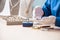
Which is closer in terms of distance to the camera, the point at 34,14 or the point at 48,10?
the point at 34,14

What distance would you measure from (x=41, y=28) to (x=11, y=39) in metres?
0.25

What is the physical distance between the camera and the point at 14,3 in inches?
45.9

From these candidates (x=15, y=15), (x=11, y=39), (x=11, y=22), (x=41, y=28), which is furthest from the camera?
(x=15, y=15)

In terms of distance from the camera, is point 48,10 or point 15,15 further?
point 48,10

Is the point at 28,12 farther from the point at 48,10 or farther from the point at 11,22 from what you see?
the point at 48,10

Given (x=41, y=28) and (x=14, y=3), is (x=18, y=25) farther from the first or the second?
(x=14, y=3)

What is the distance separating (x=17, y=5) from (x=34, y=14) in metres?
0.16

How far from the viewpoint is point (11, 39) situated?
0.62m

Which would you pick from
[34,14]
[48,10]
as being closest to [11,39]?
[34,14]

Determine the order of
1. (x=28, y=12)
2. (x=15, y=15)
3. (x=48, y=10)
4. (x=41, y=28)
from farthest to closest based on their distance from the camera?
(x=48, y=10) < (x=15, y=15) < (x=28, y=12) < (x=41, y=28)

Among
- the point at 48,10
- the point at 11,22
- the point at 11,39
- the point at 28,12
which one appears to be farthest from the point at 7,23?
the point at 48,10

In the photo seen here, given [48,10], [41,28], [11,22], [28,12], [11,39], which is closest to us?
[11,39]

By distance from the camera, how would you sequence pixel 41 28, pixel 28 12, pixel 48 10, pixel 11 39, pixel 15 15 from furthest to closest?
pixel 48 10 < pixel 15 15 < pixel 28 12 < pixel 41 28 < pixel 11 39

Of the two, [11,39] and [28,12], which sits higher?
[28,12]
